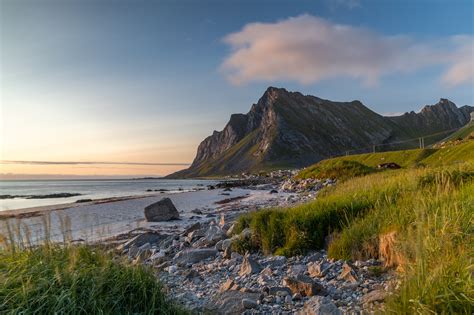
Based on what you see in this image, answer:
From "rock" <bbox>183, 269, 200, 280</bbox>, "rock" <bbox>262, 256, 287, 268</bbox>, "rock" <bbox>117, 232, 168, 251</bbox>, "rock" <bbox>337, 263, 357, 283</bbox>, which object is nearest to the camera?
"rock" <bbox>337, 263, 357, 283</bbox>

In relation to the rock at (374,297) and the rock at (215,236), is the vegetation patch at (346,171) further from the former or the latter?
the rock at (374,297)

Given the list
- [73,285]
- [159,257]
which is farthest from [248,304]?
[159,257]

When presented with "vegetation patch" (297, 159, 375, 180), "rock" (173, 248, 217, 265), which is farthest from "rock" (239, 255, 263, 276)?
"vegetation patch" (297, 159, 375, 180)

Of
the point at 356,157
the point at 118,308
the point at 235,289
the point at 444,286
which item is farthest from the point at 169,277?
the point at 356,157

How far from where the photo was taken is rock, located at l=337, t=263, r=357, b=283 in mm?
7000

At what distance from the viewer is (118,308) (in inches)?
212

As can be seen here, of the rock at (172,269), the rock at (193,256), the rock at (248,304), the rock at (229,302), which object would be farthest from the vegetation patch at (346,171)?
the rock at (248,304)

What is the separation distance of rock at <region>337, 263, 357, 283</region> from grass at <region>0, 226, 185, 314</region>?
3332 mm

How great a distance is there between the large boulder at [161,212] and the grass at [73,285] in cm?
1728

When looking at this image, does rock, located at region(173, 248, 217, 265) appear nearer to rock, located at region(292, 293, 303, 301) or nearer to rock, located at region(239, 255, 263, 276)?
rock, located at region(239, 255, 263, 276)

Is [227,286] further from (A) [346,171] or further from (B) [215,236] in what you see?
(A) [346,171]

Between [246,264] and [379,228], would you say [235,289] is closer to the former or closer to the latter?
[246,264]

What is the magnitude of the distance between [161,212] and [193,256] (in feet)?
44.6

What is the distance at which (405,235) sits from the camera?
713cm
